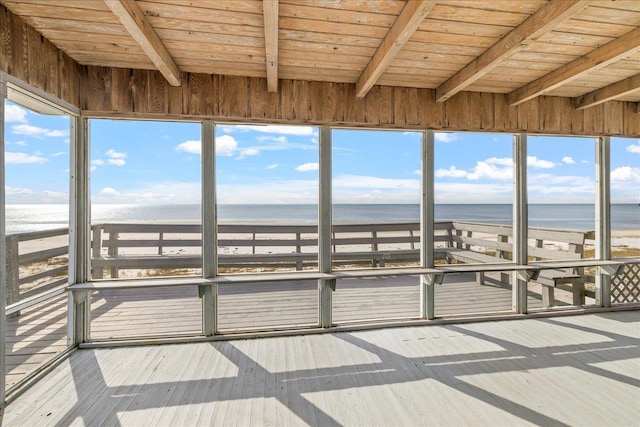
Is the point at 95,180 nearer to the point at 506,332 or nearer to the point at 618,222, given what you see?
the point at 506,332


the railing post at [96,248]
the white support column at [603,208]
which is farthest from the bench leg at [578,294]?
the railing post at [96,248]

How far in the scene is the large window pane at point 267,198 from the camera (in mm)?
2781

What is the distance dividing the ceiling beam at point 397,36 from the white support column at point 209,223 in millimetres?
1449

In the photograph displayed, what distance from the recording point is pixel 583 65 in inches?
89.0

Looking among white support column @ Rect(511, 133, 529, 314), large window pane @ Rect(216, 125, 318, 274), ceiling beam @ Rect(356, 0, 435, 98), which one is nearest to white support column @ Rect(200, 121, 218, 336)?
large window pane @ Rect(216, 125, 318, 274)

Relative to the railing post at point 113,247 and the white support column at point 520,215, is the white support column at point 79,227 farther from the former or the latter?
the white support column at point 520,215

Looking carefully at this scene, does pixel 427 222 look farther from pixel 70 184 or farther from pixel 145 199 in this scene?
pixel 70 184

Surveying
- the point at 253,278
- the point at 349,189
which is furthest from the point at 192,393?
the point at 349,189

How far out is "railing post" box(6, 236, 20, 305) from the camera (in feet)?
6.45

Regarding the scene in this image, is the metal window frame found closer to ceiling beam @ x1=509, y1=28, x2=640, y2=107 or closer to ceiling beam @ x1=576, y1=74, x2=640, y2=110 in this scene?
ceiling beam @ x1=509, y1=28, x2=640, y2=107

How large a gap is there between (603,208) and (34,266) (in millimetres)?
5493

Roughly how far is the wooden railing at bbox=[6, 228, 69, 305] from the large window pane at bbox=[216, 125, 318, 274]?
48.7 inches

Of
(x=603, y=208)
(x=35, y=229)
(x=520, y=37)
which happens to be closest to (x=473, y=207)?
(x=603, y=208)

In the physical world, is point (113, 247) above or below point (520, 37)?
below
